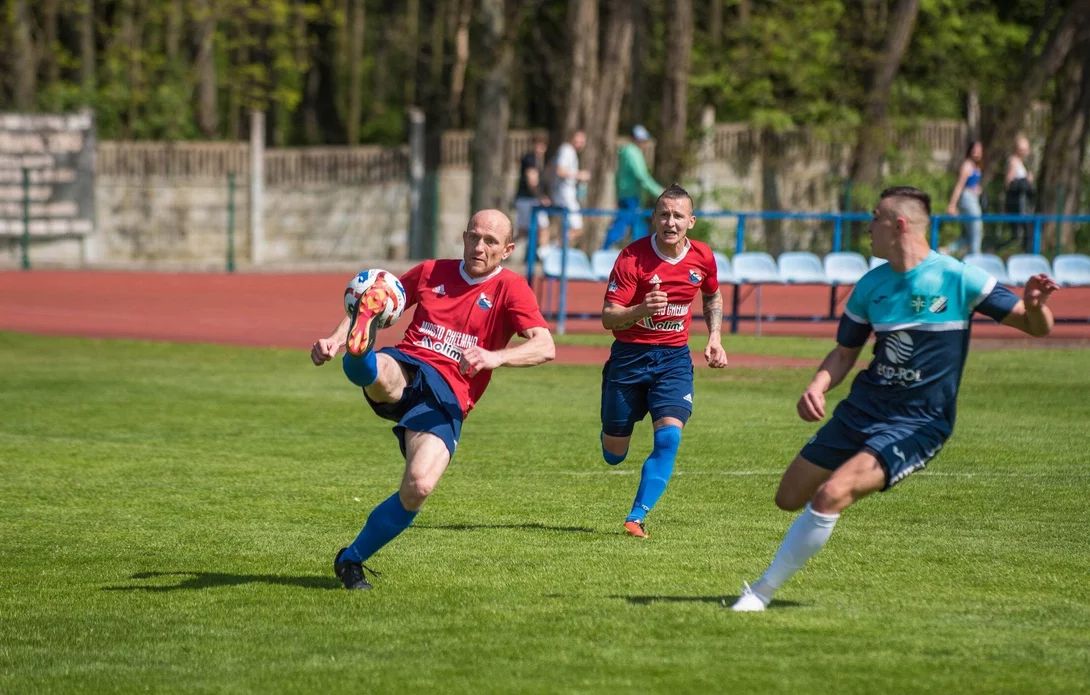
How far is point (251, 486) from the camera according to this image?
9.68 m

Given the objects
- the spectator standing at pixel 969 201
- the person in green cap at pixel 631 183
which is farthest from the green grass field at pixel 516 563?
the person in green cap at pixel 631 183

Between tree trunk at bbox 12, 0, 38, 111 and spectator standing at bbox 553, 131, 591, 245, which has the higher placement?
tree trunk at bbox 12, 0, 38, 111

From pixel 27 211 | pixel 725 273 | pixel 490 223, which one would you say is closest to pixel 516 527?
pixel 490 223

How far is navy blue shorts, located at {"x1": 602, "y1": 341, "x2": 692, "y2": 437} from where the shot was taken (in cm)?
862

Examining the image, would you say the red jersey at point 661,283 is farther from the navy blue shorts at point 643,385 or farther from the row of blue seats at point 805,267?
the row of blue seats at point 805,267

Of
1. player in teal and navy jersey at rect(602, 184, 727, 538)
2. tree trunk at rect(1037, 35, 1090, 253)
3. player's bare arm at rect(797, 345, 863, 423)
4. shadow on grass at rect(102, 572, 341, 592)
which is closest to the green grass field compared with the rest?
shadow on grass at rect(102, 572, 341, 592)

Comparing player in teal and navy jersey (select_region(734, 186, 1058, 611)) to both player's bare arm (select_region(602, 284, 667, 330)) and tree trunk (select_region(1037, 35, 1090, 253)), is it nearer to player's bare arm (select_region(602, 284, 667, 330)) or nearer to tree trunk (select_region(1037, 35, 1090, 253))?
player's bare arm (select_region(602, 284, 667, 330))

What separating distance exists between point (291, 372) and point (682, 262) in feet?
28.6

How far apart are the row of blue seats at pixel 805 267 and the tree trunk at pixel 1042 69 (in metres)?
10.2

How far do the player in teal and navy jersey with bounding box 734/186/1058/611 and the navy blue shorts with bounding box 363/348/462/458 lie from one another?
160 cm

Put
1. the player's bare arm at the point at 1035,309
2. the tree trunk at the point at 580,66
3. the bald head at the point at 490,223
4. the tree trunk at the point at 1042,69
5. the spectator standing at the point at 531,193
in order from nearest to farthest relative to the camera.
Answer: the player's bare arm at the point at 1035,309 → the bald head at the point at 490,223 → the spectator standing at the point at 531,193 → the tree trunk at the point at 1042,69 → the tree trunk at the point at 580,66

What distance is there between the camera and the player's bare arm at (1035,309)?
5.74 m

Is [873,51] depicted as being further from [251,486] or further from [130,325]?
[251,486]

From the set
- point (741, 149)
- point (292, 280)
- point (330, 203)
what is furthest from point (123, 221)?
point (741, 149)
